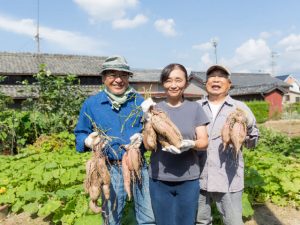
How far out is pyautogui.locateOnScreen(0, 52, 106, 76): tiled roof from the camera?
20.9 meters

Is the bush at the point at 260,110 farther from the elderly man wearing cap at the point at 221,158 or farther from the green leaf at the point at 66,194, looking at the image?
the elderly man wearing cap at the point at 221,158

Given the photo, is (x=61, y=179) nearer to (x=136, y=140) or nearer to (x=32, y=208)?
(x=32, y=208)

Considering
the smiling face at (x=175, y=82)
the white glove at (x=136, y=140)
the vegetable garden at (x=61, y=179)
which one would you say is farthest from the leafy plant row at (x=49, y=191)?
the smiling face at (x=175, y=82)

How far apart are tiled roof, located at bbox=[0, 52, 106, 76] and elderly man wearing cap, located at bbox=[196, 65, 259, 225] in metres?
19.3

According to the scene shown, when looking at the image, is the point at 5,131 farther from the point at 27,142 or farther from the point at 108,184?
the point at 108,184

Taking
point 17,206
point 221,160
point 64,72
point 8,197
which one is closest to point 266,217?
point 221,160

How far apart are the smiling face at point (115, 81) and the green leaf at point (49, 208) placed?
240 cm

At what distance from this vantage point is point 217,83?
2.95m

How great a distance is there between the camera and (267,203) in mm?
5160

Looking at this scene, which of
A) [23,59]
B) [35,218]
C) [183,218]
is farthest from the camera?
[23,59]

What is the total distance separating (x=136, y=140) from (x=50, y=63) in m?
22.2

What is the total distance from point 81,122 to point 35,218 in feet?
9.42

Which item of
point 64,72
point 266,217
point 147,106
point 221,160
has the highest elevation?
point 64,72

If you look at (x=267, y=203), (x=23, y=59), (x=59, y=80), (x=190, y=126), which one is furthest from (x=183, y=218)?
(x=23, y=59)
